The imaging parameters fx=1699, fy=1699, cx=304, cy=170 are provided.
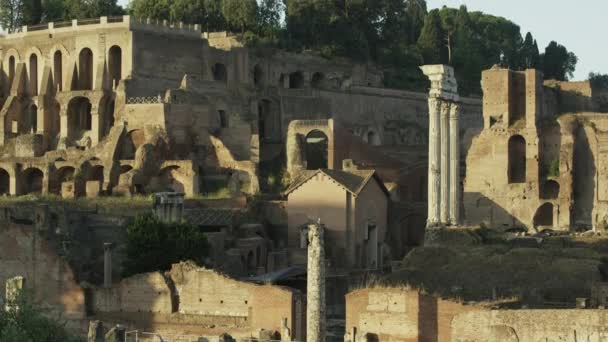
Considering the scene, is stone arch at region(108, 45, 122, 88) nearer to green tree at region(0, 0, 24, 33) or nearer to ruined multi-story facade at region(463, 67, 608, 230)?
green tree at region(0, 0, 24, 33)

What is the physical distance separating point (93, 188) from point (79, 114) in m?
8.84

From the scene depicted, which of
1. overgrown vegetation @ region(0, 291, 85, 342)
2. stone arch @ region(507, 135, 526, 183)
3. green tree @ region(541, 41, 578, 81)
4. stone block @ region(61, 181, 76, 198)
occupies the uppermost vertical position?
green tree @ region(541, 41, 578, 81)

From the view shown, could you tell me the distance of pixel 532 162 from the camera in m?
71.2

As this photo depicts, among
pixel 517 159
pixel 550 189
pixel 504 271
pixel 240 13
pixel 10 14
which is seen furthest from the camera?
pixel 10 14

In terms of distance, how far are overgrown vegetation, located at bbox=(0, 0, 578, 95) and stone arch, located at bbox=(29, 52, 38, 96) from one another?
20.1 ft

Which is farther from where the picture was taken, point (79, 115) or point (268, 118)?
point (268, 118)

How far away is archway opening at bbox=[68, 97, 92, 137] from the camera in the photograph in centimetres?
7593

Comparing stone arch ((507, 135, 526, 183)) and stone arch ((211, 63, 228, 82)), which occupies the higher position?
stone arch ((211, 63, 228, 82))

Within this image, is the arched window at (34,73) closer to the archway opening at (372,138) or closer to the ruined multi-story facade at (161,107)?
the ruined multi-story facade at (161,107)

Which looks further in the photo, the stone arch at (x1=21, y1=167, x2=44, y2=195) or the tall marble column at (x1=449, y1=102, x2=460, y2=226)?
the stone arch at (x1=21, y1=167, x2=44, y2=195)

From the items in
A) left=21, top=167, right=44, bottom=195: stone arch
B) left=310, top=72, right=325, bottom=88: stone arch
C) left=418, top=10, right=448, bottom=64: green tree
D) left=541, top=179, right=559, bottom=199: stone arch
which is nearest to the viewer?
left=541, top=179, right=559, bottom=199: stone arch

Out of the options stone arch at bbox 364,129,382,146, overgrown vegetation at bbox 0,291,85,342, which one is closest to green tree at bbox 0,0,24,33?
stone arch at bbox 364,129,382,146

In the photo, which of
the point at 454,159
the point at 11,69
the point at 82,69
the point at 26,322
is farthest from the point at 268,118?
the point at 26,322

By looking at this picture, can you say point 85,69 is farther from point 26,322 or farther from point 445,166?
point 26,322
